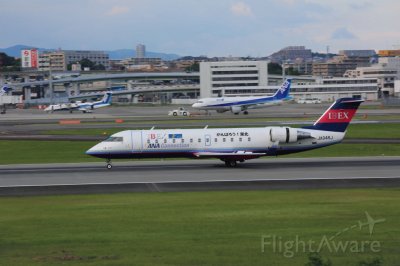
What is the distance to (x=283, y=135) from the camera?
45.2 meters

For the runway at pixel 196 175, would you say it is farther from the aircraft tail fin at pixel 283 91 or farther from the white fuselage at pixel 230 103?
the aircraft tail fin at pixel 283 91

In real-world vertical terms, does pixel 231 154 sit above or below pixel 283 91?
below

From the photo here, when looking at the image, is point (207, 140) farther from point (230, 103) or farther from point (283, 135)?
point (230, 103)

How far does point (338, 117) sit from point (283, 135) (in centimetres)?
439

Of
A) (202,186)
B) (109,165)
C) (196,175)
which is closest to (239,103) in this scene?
(109,165)

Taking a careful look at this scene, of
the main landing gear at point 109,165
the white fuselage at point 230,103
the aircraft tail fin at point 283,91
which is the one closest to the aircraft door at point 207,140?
the main landing gear at point 109,165

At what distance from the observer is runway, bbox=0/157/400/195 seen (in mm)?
37094

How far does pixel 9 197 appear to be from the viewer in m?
35.0

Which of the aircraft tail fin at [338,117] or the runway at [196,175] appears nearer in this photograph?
the runway at [196,175]

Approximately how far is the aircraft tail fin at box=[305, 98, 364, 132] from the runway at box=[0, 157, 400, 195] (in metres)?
2.46

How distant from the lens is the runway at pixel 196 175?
37.1 meters

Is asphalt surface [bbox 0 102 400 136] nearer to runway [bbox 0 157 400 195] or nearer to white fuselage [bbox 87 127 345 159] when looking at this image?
runway [bbox 0 157 400 195]

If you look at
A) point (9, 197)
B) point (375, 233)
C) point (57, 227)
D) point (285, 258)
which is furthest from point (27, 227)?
point (375, 233)

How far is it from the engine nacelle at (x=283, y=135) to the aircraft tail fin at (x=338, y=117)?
2.39m
